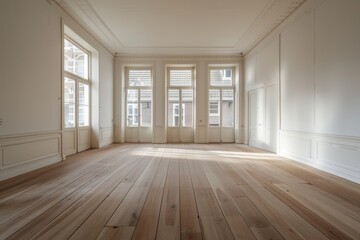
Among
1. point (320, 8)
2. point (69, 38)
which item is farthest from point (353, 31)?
point (69, 38)

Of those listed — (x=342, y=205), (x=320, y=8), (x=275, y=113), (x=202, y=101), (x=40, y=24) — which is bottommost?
(x=342, y=205)

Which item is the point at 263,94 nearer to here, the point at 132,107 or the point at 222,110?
the point at 222,110

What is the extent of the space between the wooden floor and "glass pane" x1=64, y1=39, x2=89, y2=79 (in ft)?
10.2

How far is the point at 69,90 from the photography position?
18.5 feet

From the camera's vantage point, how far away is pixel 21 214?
2051mm

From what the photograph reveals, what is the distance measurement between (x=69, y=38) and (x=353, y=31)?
6.30m

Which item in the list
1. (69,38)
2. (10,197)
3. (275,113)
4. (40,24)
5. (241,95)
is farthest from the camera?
(241,95)

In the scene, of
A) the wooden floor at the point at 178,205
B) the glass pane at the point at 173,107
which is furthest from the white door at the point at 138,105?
the wooden floor at the point at 178,205

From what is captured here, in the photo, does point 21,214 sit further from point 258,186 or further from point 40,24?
point 40,24

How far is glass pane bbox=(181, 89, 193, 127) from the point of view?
344 inches

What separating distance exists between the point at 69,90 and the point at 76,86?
12.6 inches

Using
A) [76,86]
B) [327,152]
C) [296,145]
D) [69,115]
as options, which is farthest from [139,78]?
[327,152]

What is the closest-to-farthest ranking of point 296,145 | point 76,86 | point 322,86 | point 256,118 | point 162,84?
point 322,86, point 296,145, point 76,86, point 256,118, point 162,84

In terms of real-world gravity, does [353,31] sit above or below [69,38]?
below
